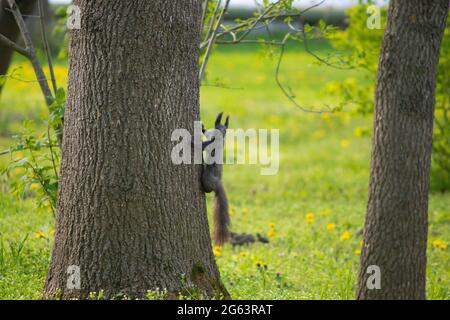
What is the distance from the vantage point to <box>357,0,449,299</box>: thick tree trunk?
4.76m

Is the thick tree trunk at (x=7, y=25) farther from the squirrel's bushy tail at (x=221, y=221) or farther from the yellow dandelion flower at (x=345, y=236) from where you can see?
the yellow dandelion flower at (x=345, y=236)

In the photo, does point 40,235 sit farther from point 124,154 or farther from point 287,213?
point 287,213

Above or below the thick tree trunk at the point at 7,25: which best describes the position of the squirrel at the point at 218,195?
below

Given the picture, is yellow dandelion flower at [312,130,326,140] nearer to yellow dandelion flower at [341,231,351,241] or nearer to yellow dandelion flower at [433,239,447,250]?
yellow dandelion flower at [341,231,351,241]

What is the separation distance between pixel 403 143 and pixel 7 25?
3.83 m

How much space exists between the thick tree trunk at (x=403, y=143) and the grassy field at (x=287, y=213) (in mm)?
845

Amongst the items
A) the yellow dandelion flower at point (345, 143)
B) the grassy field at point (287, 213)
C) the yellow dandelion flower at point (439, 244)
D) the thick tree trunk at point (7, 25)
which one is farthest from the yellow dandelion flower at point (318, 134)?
the thick tree trunk at point (7, 25)

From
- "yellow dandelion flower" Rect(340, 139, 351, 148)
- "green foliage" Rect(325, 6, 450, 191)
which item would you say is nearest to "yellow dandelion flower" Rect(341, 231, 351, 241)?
"green foliage" Rect(325, 6, 450, 191)

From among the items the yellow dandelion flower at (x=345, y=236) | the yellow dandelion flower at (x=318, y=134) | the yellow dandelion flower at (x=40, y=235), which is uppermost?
the yellow dandelion flower at (x=318, y=134)

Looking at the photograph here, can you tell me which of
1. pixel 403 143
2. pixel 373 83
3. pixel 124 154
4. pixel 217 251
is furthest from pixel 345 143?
pixel 124 154

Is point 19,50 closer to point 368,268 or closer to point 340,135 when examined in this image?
point 368,268

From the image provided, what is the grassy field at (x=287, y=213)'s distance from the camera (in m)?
5.64

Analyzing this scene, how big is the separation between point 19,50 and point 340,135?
31.6 ft

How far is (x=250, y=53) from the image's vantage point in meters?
25.4
